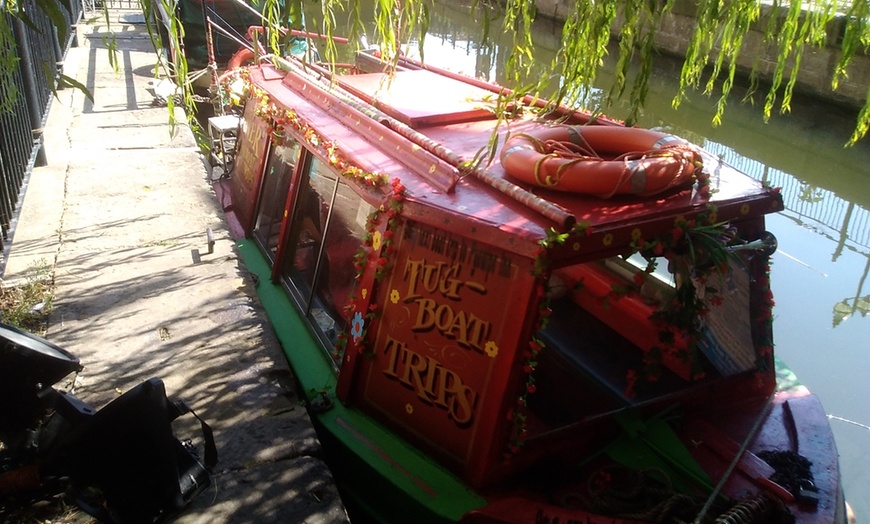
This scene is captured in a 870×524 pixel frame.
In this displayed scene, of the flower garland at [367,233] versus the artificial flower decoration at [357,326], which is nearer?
the flower garland at [367,233]

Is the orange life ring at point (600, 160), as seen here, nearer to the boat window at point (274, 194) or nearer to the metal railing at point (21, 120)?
the boat window at point (274, 194)

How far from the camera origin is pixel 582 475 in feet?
9.25

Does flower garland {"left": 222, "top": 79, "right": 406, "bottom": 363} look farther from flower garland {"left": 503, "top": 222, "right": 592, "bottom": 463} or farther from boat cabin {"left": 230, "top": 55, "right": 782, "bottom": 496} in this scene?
flower garland {"left": 503, "top": 222, "right": 592, "bottom": 463}

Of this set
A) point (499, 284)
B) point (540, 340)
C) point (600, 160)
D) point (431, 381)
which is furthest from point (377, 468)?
point (600, 160)

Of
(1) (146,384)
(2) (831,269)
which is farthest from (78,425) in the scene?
(2) (831,269)

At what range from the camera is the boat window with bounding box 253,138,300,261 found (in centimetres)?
429

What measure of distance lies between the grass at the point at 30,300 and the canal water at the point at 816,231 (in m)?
2.58

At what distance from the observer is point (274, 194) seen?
14.8ft

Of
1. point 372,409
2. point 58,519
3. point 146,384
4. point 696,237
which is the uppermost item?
point 696,237

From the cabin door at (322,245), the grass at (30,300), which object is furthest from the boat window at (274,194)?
the grass at (30,300)

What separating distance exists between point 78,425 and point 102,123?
554 cm

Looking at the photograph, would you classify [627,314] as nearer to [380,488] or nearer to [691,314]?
[691,314]

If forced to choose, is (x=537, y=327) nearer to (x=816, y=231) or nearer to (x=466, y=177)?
(x=466, y=177)

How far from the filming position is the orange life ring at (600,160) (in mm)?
2660
